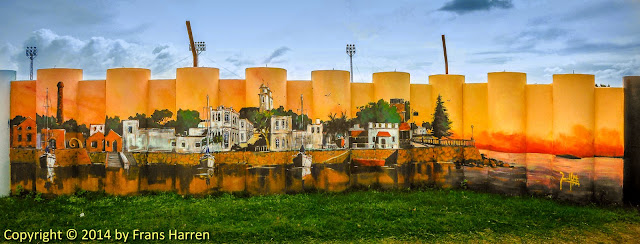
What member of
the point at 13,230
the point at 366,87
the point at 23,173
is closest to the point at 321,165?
the point at 366,87

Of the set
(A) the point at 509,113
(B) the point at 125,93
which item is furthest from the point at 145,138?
(A) the point at 509,113

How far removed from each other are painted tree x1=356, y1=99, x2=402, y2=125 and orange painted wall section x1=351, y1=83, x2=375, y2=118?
5.7 inches

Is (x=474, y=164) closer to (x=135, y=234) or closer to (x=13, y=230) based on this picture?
(x=135, y=234)

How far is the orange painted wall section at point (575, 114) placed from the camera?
35.1 feet

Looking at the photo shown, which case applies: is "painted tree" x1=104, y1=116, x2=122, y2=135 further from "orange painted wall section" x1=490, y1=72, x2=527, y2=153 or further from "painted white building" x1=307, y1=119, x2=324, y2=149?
"orange painted wall section" x1=490, y1=72, x2=527, y2=153

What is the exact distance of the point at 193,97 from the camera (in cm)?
1030

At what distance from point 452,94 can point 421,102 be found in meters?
0.97

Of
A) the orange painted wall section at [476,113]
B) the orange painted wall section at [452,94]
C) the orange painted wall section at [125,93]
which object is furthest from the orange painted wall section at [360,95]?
the orange painted wall section at [125,93]

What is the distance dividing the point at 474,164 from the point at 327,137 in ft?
14.4

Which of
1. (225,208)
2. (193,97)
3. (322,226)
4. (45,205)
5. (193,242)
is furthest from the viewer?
(193,97)

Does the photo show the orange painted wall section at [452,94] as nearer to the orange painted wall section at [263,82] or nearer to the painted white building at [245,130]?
the orange painted wall section at [263,82]

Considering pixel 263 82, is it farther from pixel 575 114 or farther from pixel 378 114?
pixel 575 114

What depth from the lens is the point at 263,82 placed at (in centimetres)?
1047

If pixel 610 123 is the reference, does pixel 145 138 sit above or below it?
below
